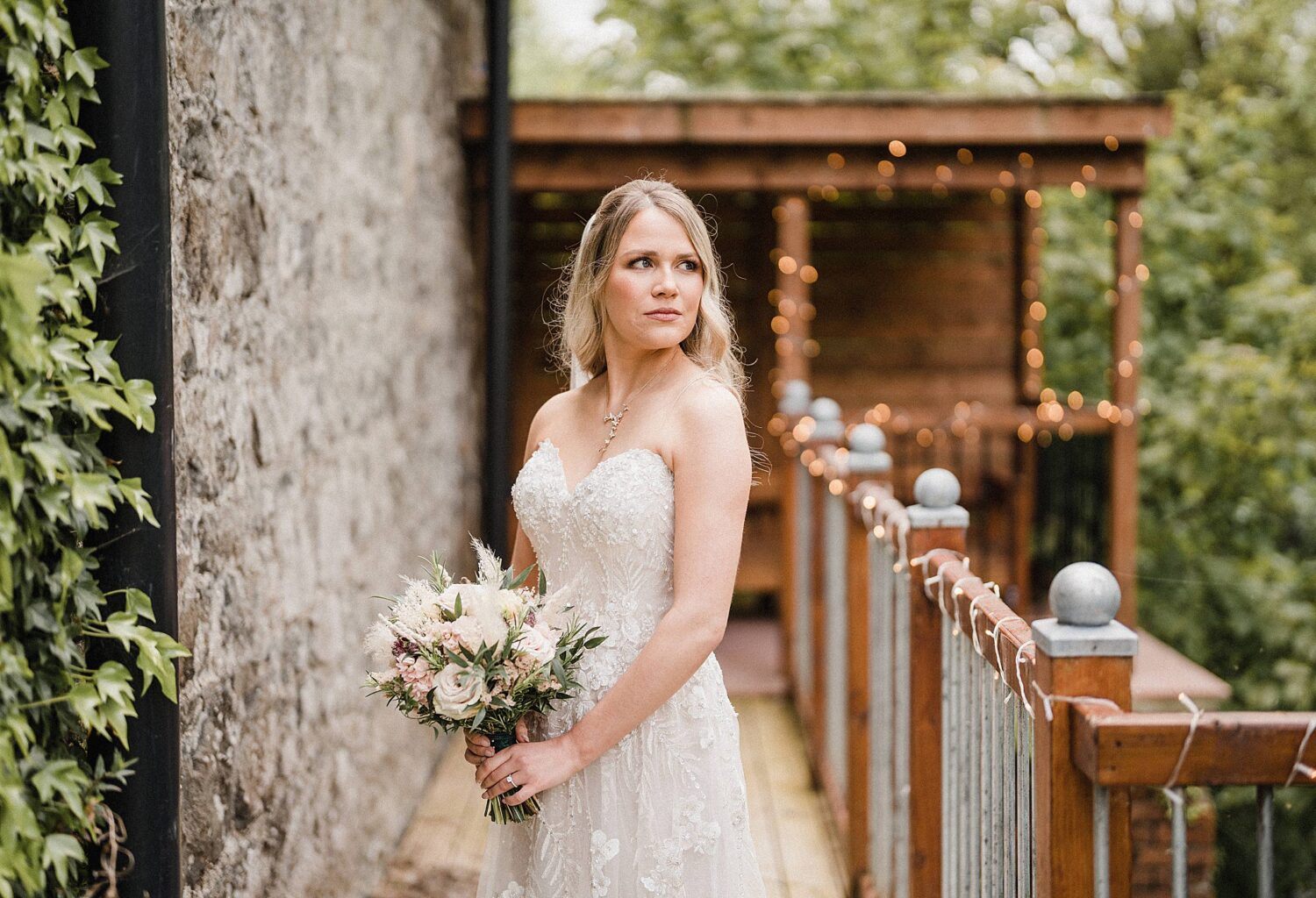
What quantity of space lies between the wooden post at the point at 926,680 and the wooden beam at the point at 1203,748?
49.0 inches

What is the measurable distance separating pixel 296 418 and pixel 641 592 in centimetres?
152

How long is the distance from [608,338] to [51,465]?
1.02m

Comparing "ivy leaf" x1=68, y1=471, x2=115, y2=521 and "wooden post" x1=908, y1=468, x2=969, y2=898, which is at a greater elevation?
"ivy leaf" x1=68, y1=471, x2=115, y2=521

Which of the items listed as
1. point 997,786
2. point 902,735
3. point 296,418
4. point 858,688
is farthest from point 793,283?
point 997,786

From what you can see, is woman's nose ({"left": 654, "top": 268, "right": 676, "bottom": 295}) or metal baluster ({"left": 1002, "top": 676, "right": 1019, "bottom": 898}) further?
woman's nose ({"left": 654, "top": 268, "right": 676, "bottom": 295})

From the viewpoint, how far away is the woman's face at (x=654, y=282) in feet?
7.29

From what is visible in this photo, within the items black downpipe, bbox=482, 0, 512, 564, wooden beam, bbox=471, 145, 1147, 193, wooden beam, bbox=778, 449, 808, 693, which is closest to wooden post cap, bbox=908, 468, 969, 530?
wooden beam, bbox=778, 449, 808, 693

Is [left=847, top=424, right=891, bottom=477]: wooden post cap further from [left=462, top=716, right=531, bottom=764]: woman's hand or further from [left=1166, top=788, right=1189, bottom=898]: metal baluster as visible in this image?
[left=1166, top=788, right=1189, bottom=898]: metal baluster

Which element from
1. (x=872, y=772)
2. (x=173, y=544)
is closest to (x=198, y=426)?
(x=173, y=544)

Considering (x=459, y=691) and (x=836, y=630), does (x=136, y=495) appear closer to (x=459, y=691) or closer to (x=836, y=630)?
(x=459, y=691)

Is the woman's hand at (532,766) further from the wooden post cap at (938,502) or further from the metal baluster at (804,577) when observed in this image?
the metal baluster at (804,577)

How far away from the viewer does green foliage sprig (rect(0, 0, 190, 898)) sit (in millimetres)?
1814

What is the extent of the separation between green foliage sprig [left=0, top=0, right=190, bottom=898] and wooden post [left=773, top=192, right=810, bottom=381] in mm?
5054

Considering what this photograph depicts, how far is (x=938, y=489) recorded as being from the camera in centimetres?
277
